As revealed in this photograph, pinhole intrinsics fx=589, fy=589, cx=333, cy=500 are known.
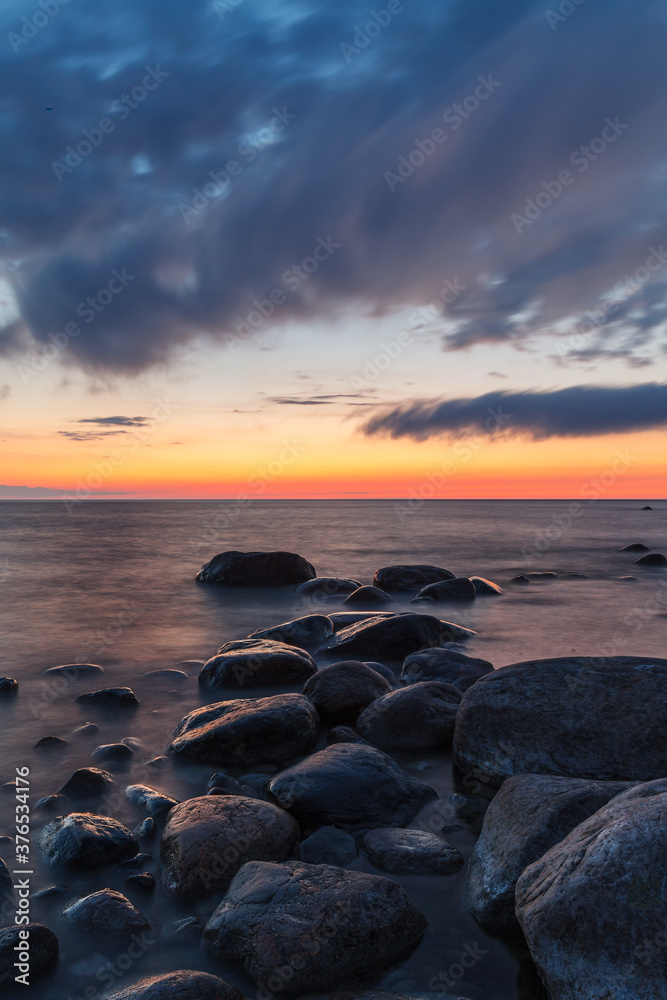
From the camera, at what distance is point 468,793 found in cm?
511

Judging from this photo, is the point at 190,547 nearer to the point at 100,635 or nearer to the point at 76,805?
the point at 100,635

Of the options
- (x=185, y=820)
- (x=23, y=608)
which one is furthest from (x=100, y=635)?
(x=185, y=820)

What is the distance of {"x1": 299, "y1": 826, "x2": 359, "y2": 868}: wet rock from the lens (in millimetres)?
4059

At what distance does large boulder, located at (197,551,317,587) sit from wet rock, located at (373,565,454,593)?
8.07 ft

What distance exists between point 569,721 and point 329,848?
91.2 inches

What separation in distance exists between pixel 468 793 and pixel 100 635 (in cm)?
921

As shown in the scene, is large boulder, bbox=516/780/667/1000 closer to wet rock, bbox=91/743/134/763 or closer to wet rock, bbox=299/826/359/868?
wet rock, bbox=299/826/359/868

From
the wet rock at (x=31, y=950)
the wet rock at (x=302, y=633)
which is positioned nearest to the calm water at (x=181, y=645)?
the wet rock at (x=31, y=950)

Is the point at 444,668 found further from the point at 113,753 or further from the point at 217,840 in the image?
the point at 217,840

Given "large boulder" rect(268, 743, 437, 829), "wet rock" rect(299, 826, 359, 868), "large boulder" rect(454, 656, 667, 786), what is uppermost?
"large boulder" rect(454, 656, 667, 786)

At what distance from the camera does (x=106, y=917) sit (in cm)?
346

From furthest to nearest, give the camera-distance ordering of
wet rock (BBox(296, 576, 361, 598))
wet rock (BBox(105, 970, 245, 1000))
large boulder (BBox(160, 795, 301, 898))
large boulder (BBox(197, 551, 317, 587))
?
large boulder (BBox(197, 551, 317, 587)) → wet rock (BBox(296, 576, 361, 598)) → large boulder (BBox(160, 795, 301, 898)) → wet rock (BBox(105, 970, 245, 1000))

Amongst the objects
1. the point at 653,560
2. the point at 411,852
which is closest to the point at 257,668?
the point at 411,852

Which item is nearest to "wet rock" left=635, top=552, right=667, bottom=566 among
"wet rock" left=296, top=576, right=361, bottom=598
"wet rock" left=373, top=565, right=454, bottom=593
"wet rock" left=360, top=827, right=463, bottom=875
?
"wet rock" left=373, top=565, right=454, bottom=593
